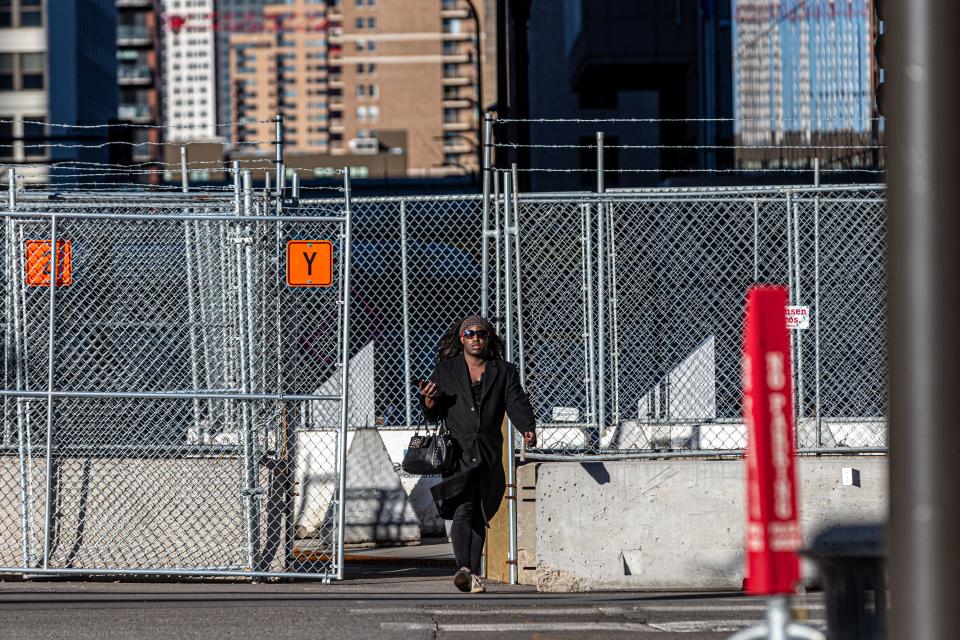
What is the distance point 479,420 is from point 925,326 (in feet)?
18.4

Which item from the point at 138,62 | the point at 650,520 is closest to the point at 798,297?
the point at 650,520

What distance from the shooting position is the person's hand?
929 centimetres

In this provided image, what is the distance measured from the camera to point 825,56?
22.0m

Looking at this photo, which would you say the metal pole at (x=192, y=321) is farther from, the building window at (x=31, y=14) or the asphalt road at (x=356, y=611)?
the building window at (x=31, y=14)

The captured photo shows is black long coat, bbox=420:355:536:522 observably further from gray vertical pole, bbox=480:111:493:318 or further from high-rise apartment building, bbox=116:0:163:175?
high-rise apartment building, bbox=116:0:163:175

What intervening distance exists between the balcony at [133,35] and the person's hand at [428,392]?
13043 centimetres

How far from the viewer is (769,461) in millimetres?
3738

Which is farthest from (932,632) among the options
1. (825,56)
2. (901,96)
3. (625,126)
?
(625,126)

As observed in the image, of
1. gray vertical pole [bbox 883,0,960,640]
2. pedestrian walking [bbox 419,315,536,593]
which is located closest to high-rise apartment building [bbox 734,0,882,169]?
pedestrian walking [bbox 419,315,536,593]

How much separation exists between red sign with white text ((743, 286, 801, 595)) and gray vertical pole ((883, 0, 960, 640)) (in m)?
0.48

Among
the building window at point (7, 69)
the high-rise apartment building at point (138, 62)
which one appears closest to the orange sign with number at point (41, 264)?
the building window at point (7, 69)

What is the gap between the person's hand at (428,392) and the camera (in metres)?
9.29

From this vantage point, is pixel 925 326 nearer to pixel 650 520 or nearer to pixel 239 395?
pixel 650 520

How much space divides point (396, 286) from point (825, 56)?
28.4ft
